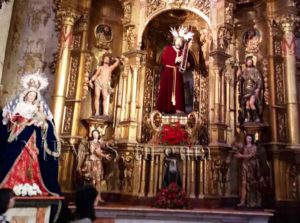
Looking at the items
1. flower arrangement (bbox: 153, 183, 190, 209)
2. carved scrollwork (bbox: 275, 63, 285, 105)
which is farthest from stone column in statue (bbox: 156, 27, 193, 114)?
carved scrollwork (bbox: 275, 63, 285, 105)

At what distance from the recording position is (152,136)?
8750mm

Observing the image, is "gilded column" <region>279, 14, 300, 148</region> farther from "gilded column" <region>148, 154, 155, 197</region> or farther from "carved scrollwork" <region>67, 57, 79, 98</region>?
"carved scrollwork" <region>67, 57, 79, 98</region>

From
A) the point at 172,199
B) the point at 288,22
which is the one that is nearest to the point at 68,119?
the point at 172,199

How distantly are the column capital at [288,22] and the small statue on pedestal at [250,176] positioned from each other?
3298mm

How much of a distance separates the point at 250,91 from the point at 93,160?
15.2ft

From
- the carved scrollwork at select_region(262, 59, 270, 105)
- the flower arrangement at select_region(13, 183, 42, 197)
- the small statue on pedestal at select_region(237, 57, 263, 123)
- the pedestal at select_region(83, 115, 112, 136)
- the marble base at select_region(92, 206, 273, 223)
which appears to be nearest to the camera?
the flower arrangement at select_region(13, 183, 42, 197)

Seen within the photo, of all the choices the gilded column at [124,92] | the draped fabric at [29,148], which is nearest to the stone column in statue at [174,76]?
the gilded column at [124,92]

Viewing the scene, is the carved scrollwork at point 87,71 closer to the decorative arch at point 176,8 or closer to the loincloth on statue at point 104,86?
the loincloth on statue at point 104,86

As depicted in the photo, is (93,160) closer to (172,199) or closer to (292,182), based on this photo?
(172,199)

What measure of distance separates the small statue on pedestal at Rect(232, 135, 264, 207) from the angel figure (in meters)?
3.42

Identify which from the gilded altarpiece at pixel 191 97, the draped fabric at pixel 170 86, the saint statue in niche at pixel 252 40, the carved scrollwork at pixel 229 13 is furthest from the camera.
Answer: the saint statue in niche at pixel 252 40

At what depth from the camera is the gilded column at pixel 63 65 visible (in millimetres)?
8555

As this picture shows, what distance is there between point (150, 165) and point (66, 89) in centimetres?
307

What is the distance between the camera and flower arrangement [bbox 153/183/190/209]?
292 inches
